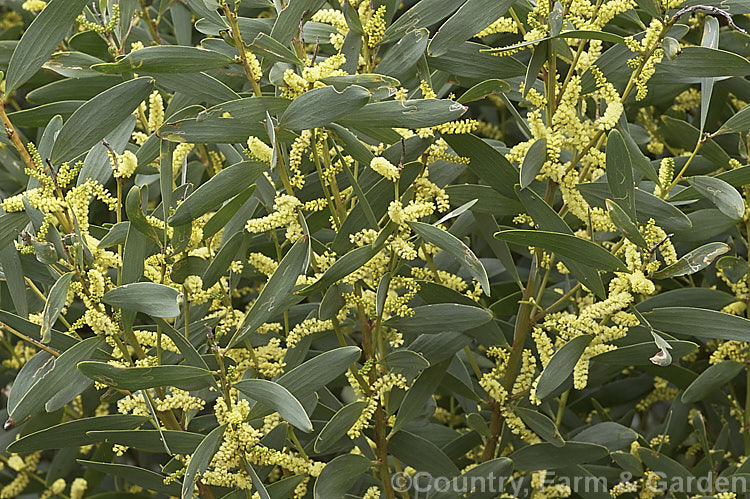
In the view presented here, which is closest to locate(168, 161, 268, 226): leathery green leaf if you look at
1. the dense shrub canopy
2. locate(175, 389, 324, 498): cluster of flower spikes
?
the dense shrub canopy

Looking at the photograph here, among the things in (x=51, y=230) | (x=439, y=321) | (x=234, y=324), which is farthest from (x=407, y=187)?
(x=51, y=230)

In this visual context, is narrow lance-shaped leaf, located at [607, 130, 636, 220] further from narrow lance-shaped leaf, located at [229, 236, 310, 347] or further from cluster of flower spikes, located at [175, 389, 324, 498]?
cluster of flower spikes, located at [175, 389, 324, 498]

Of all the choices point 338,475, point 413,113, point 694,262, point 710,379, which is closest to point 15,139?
point 413,113

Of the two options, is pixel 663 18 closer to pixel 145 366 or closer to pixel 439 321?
pixel 439 321

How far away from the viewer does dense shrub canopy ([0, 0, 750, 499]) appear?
86 cm

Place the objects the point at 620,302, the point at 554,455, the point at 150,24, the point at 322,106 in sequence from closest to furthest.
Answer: the point at 322,106 < the point at 620,302 < the point at 554,455 < the point at 150,24

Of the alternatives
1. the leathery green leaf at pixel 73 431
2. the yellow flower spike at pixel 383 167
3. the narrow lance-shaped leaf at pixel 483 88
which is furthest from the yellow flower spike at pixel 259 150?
the leathery green leaf at pixel 73 431

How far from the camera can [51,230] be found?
83 centimetres

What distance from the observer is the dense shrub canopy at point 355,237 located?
86 cm

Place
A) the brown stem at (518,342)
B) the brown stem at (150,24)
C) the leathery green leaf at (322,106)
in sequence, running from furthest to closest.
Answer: the brown stem at (150,24) < the brown stem at (518,342) < the leathery green leaf at (322,106)

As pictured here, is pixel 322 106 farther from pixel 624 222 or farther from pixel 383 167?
pixel 624 222

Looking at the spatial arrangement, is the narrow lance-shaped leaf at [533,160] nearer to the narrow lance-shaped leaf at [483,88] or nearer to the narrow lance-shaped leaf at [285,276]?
the narrow lance-shaped leaf at [483,88]

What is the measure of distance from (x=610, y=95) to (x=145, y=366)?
60 centimetres

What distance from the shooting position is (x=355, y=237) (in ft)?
3.00
